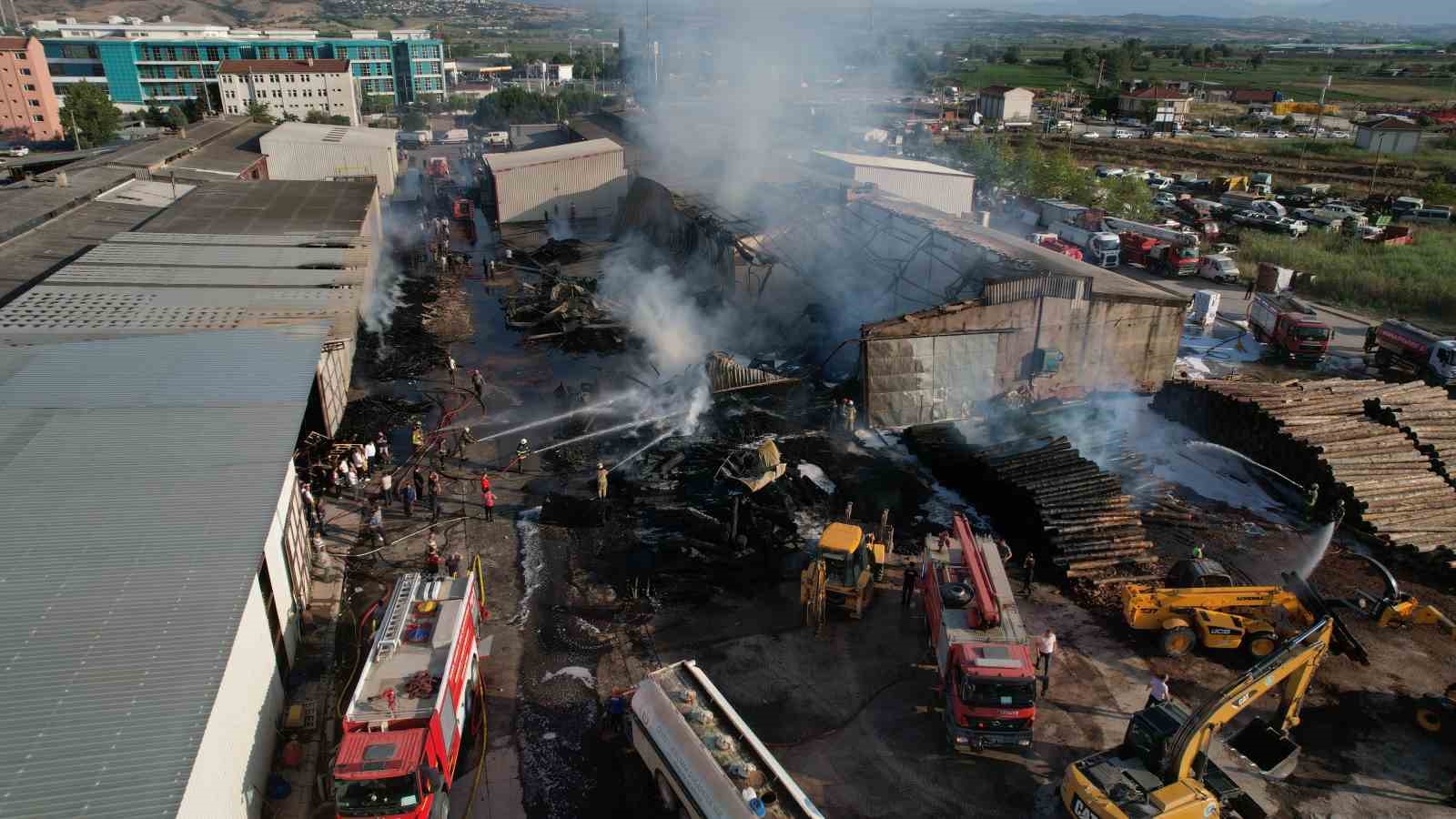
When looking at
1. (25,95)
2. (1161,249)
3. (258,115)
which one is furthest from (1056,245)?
(25,95)

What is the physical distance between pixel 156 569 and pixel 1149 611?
43.3ft

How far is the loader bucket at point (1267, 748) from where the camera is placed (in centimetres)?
1059

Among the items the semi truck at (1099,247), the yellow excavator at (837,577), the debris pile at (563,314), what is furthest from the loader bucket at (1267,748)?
the semi truck at (1099,247)

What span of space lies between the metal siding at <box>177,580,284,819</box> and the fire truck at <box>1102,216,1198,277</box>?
33.9 metres

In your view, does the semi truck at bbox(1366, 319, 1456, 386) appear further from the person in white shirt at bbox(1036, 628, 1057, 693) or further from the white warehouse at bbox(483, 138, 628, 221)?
the white warehouse at bbox(483, 138, 628, 221)

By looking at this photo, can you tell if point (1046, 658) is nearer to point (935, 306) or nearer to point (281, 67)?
point (935, 306)

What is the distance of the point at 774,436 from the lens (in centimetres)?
2005

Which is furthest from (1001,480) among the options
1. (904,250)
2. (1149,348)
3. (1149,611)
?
(904,250)

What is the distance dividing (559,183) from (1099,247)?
82.2 ft

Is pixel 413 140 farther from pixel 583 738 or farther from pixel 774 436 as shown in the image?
pixel 583 738

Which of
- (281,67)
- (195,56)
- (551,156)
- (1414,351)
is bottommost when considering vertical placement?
(1414,351)

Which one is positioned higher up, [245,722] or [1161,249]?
[1161,249]

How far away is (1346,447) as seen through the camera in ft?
56.0

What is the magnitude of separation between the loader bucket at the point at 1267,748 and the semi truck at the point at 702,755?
5949mm
